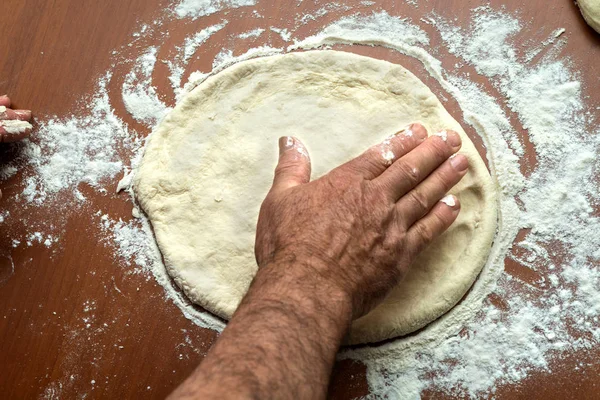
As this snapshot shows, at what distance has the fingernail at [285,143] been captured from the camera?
4.00 feet

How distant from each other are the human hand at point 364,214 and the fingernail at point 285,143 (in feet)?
0.11

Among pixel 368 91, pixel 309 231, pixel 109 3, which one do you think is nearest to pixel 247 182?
pixel 309 231

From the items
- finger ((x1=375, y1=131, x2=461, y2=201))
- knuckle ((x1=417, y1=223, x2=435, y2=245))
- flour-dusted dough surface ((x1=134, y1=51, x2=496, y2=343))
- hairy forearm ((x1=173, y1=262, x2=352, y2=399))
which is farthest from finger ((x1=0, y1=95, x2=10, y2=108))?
knuckle ((x1=417, y1=223, x2=435, y2=245))

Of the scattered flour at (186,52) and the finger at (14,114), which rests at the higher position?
the scattered flour at (186,52)

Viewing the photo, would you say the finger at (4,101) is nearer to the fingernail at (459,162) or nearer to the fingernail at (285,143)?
the fingernail at (285,143)

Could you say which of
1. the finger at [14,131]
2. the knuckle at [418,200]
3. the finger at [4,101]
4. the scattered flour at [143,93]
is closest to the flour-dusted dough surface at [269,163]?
the scattered flour at [143,93]

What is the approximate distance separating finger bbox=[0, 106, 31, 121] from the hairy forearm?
906mm

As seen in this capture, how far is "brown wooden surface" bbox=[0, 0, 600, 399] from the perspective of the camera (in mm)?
1286

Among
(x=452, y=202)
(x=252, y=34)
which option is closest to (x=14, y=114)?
(x=252, y=34)

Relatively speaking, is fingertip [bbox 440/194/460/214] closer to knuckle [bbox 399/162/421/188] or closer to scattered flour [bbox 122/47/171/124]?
knuckle [bbox 399/162/421/188]

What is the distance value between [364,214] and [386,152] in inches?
6.7

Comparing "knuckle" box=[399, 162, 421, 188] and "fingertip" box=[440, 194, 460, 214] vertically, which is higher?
"knuckle" box=[399, 162, 421, 188]

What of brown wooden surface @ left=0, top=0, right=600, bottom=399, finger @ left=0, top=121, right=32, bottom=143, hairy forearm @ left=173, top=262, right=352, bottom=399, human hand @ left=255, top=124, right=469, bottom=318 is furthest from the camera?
finger @ left=0, top=121, right=32, bottom=143

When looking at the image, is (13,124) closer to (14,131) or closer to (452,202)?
(14,131)
